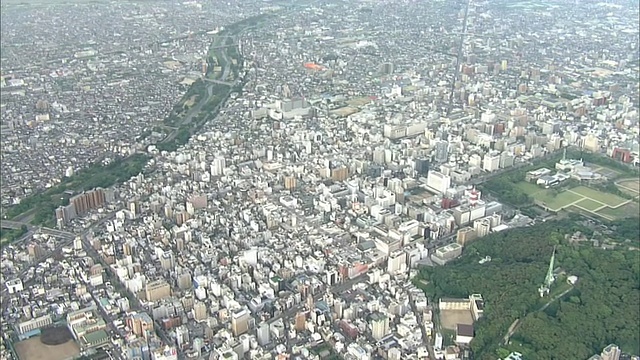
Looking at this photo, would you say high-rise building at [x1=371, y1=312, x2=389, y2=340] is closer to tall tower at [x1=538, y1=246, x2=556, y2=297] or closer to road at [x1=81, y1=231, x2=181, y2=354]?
tall tower at [x1=538, y1=246, x2=556, y2=297]

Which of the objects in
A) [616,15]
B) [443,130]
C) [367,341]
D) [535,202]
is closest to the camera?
[367,341]

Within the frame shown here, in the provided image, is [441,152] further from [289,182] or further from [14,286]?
[14,286]

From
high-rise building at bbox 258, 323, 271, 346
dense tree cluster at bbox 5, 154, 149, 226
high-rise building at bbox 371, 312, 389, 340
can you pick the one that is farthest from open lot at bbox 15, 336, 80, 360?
high-rise building at bbox 371, 312, 389, 340

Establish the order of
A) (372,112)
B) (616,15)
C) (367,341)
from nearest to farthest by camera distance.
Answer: (367,341) < (372,112) < (616,15)

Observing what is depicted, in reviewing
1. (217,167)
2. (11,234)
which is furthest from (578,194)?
(11,234)

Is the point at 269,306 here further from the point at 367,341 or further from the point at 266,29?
the point at 266,29

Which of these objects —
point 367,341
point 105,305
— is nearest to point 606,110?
point 367,341
